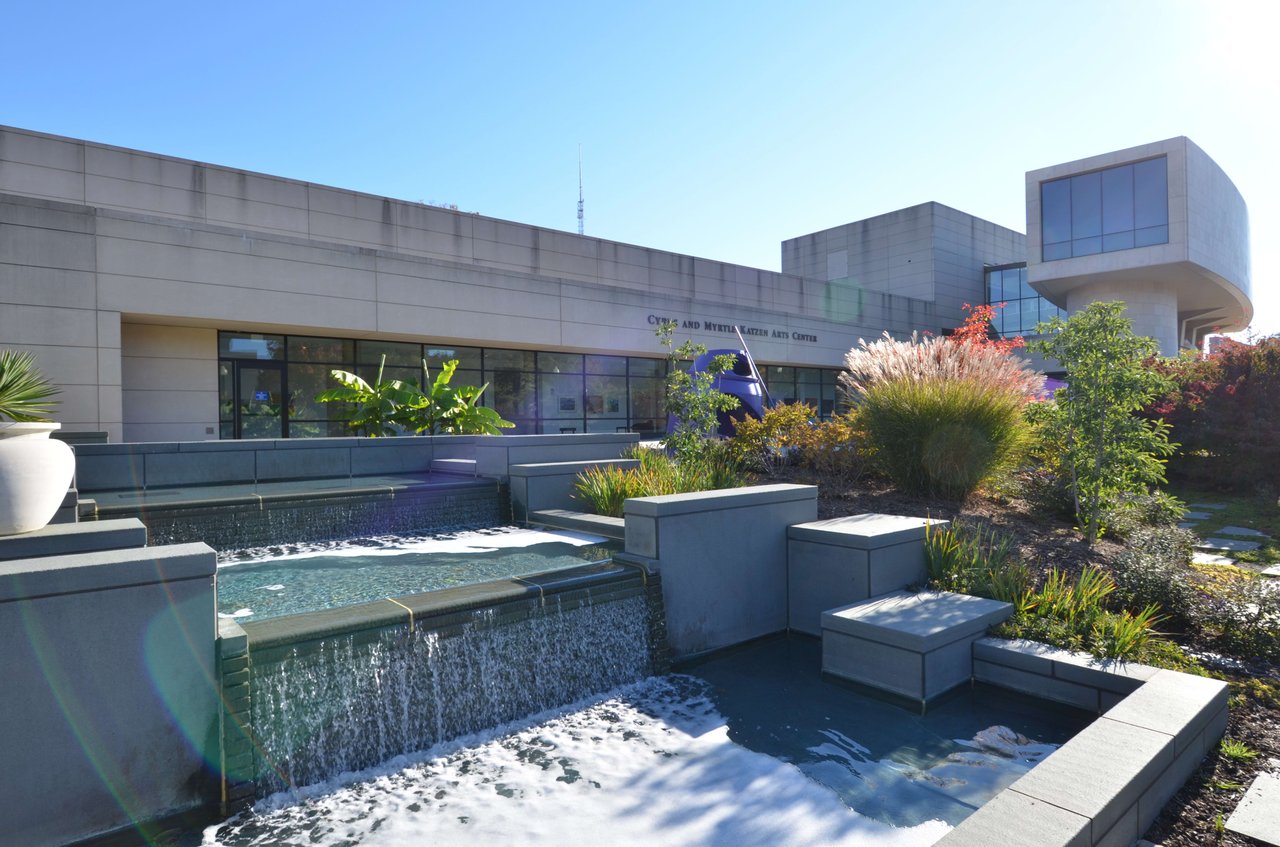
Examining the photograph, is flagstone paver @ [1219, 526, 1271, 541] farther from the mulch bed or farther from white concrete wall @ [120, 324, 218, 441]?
white concrete wall @ [120, 324, 218, 441]

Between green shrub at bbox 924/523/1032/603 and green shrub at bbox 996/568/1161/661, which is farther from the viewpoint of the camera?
green shrub at bbox 924/523/1032/603

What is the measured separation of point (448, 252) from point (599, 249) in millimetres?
5671

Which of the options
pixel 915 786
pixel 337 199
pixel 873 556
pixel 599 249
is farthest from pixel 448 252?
pixel 915 786

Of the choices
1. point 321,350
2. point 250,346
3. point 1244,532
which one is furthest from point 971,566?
point 250,346

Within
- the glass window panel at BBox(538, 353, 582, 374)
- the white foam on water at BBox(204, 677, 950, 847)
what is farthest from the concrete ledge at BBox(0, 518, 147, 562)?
the glass window panel at BBox(538, 353, 582, 374)

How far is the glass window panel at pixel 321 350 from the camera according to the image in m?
17.5

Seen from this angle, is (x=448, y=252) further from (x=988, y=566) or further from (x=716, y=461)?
(x=988, y=566)

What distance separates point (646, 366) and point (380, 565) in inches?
727

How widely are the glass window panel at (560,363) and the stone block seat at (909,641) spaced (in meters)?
17.0

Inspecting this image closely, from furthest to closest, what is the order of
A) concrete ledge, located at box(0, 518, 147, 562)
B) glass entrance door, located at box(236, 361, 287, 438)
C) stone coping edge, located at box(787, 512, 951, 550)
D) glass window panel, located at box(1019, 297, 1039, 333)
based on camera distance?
glass window panel, located at box(1019, 297, 1039, 333) < glass entrance door, located at box(236, 361, 287, 438) < stone coping edge, located at box(787, 512, 951, 550) < concrete ledge, located at box(0, 518, 147, 562)

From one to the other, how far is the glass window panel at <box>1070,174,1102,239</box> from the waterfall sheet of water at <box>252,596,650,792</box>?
34332 mm

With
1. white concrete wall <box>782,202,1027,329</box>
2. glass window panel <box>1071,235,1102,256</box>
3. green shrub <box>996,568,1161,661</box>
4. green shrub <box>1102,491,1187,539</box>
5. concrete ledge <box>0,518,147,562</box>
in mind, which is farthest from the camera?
white concrete wall <box>782,202,1027,329</box>

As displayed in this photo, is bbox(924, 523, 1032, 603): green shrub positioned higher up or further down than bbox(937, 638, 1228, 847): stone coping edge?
higher up

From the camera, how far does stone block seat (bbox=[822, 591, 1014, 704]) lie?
190 inches
